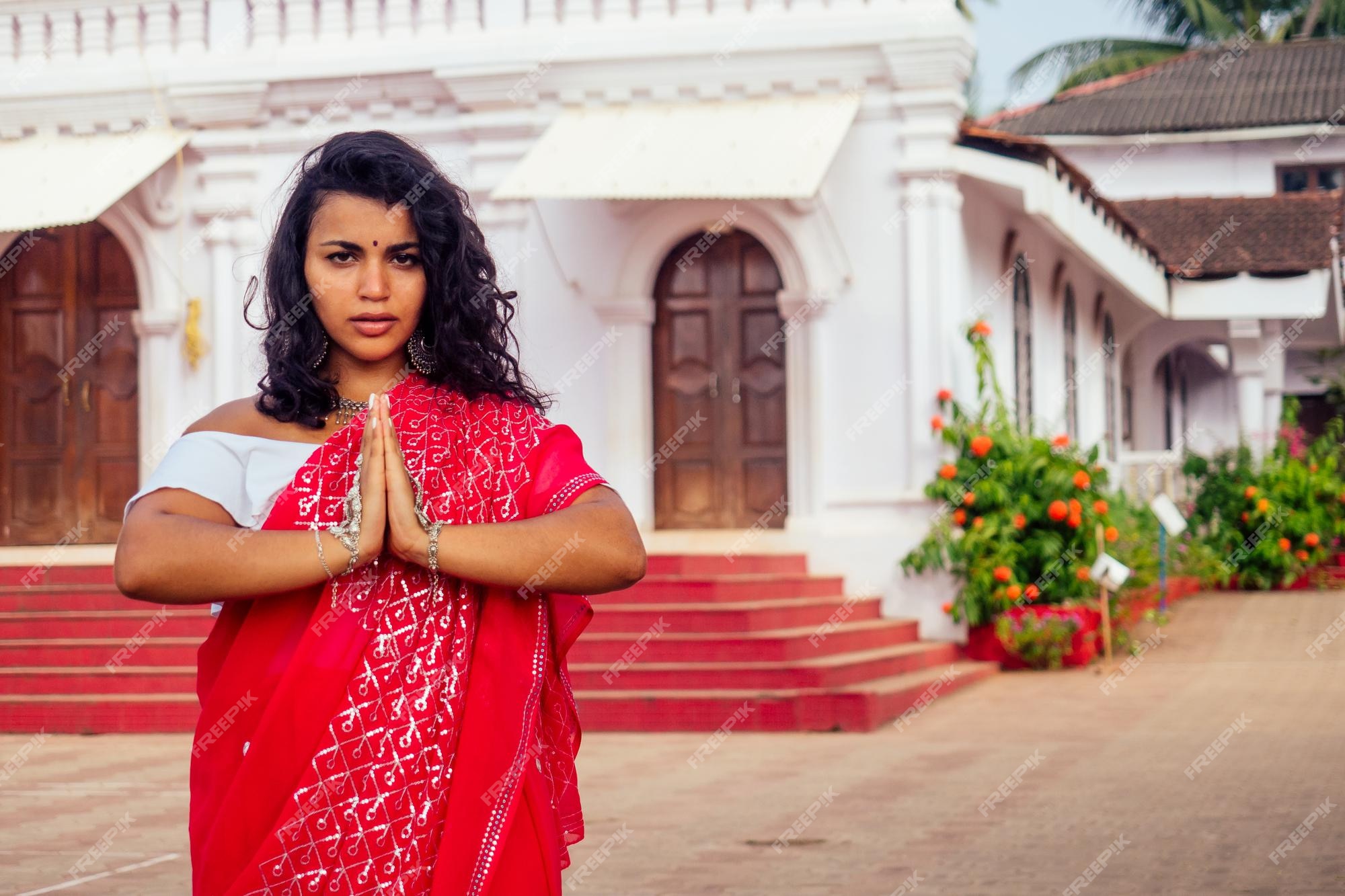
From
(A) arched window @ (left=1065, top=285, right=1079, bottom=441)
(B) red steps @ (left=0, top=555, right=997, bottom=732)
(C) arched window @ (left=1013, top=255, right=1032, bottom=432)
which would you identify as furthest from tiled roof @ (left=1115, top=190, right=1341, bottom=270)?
(B) red steps @ (left=0, top=555, right=997, bottom=732)

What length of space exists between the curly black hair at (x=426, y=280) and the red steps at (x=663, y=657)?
7662 millimetres

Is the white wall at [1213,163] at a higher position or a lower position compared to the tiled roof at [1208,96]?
lower

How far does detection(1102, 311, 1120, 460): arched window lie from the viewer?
19.6 meters

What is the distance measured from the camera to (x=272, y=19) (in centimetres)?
1324

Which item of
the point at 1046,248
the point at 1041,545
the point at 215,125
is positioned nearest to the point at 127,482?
the point at 215,125

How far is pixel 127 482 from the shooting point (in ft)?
44.5

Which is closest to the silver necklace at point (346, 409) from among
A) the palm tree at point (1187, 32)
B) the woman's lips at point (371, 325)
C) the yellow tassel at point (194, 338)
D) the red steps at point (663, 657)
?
the woman's lips at point (371, 325)

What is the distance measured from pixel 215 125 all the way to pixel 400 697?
11.7m

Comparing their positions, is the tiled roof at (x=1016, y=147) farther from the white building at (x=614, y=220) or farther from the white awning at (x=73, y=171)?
the white awning at (x=73, y=171)

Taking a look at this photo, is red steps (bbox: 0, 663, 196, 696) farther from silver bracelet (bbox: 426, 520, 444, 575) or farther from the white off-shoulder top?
silver bracelet (bbox: 426, 520, 444, 575)

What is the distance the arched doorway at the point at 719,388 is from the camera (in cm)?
1263

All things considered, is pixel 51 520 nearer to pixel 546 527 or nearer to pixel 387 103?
pixel 387 103

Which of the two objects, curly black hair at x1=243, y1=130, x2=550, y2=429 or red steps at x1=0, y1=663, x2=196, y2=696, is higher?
curly black hair at x1=243, y1=130, x2=550, y2=429

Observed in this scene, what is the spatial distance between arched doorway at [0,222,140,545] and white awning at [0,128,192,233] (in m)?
0.67
